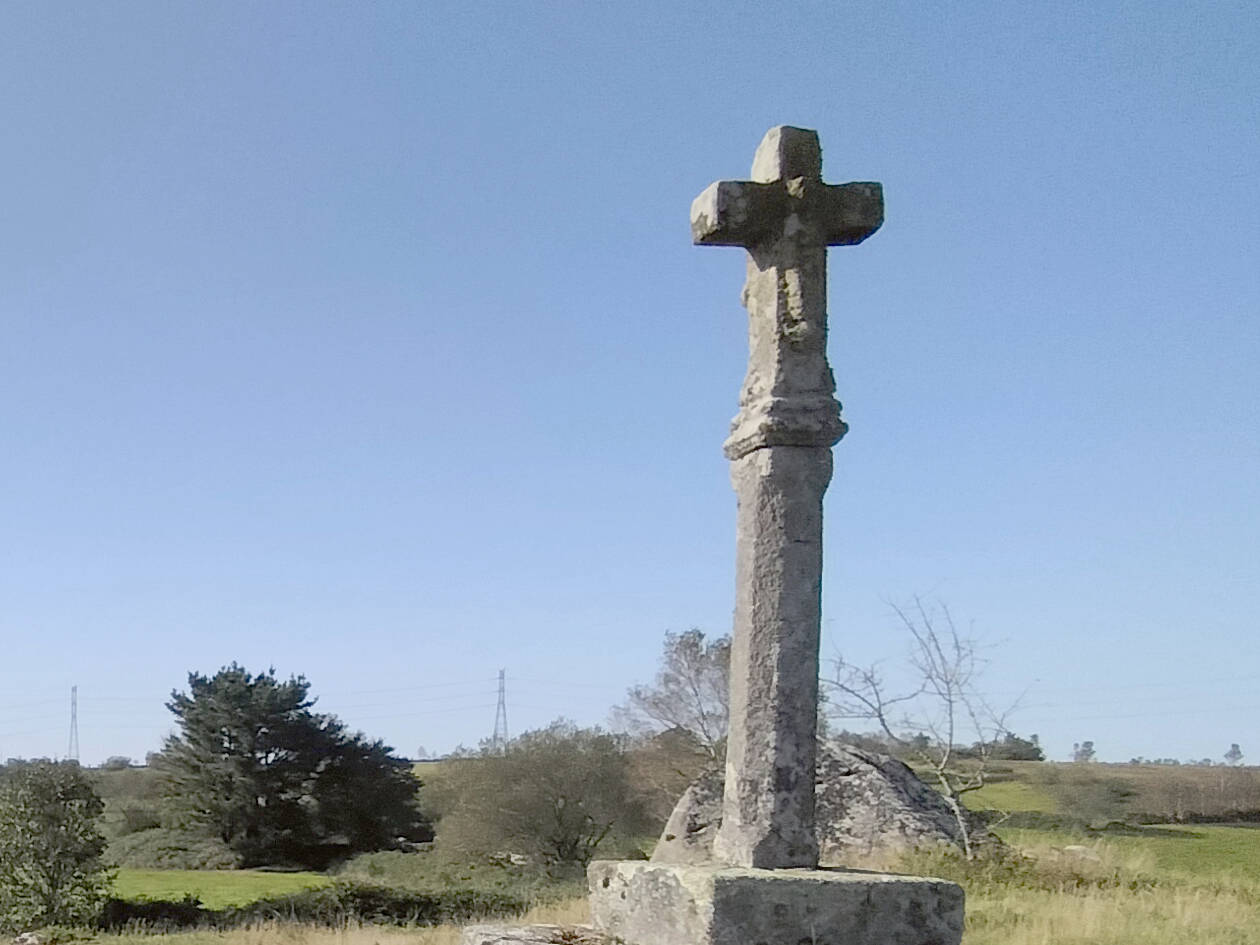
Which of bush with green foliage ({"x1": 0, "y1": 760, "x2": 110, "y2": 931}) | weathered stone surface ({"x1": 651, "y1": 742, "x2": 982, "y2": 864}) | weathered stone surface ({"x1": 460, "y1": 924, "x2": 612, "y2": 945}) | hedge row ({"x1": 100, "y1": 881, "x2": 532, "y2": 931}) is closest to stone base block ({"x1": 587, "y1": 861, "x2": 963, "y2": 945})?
weathered stone surface ({"x1": 460, "y1": 924, "x2": 612, "y2": 945})

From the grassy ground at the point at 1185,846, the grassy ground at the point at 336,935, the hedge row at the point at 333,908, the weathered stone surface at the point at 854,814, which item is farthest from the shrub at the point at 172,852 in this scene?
the grassy ground at the point at 1185,846

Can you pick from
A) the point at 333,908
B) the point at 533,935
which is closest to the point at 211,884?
the point at 333,908

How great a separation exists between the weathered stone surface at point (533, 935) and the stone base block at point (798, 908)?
0.40 m

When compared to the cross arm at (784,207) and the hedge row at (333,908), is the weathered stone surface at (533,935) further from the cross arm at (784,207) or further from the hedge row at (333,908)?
the hedge row at (333,908)

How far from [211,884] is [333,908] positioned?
546 cm

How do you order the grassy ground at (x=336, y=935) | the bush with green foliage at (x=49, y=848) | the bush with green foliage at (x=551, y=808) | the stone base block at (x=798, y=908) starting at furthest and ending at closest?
the bush with green foliage at (x=551, y=808) → the bush with green foliage at (x=49, y=848) → the grassy ground at (x=336, y=935) → the stone base block at (x=798, y=908)

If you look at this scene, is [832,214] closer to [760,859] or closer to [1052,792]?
[760,859]

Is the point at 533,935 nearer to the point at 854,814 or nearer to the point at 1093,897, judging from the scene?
the point at 1093,897

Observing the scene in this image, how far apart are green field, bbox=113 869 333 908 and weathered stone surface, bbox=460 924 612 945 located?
55.6ft

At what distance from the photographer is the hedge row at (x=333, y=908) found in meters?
19.2

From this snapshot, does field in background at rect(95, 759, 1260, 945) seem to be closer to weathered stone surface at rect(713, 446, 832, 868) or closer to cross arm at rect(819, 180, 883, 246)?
weathered stone surface at rect(713, 446, 832, 868)

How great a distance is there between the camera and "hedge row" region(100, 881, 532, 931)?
19.2 meters

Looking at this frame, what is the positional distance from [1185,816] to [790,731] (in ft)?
61.1

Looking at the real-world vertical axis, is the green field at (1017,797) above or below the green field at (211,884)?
above
